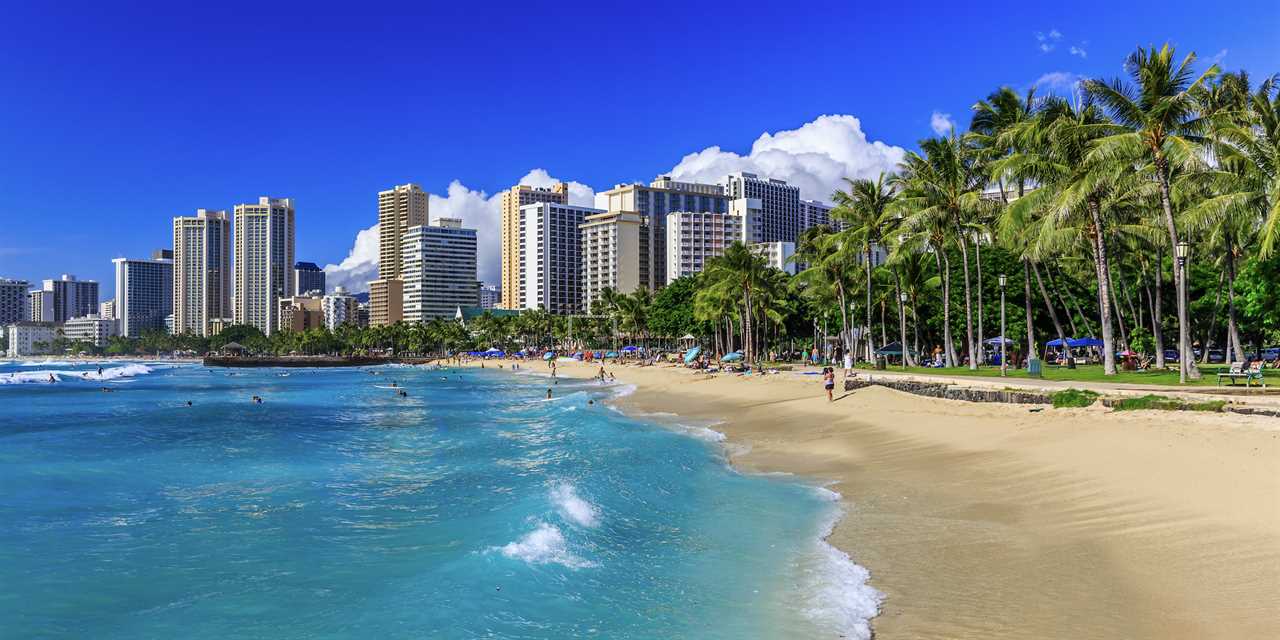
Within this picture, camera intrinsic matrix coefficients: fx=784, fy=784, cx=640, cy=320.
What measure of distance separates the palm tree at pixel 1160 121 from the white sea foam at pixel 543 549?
22664 mm

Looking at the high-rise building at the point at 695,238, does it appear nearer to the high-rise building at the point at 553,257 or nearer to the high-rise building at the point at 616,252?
the high-rise building at the point at 616,252

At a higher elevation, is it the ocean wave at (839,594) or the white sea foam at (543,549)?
the ocean wave at (839,594)

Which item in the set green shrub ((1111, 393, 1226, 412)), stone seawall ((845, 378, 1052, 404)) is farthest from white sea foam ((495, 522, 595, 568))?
stone seawall ((845, 378, 1052, 404))

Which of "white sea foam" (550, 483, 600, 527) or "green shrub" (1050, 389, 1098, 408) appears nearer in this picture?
"white sea foam" (550, 483, 600, 527)

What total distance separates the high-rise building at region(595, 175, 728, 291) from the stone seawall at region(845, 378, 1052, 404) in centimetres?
13947

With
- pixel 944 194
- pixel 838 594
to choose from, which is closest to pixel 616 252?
pixel 944 194

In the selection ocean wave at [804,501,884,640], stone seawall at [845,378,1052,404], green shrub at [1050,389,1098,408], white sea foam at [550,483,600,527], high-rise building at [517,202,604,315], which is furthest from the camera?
high-rise building at [517,202,604,315]

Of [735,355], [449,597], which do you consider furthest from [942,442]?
[735,355]

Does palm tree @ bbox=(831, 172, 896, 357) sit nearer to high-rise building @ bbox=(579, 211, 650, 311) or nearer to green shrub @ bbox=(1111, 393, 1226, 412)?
green shrub @ bbox=(1111, 393, 1226, 412)

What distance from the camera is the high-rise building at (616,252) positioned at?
17275 centimetres

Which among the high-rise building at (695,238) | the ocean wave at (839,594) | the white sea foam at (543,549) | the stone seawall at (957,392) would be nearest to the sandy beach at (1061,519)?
the ocean wave at (839,594)

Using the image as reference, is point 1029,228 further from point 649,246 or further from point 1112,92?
point 649,246

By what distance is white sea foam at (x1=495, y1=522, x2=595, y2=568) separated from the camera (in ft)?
37.6

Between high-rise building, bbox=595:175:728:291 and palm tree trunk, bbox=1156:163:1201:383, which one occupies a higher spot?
high-rise building, bbox=595:175:728:291
